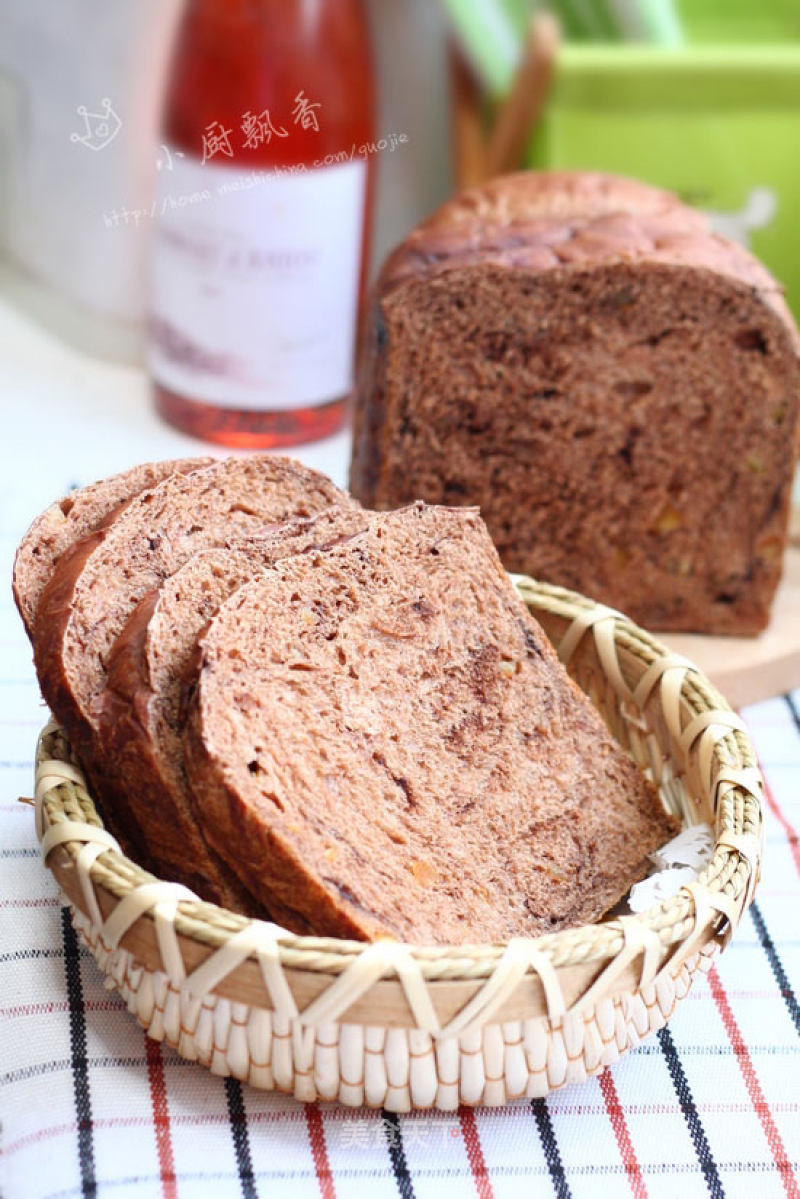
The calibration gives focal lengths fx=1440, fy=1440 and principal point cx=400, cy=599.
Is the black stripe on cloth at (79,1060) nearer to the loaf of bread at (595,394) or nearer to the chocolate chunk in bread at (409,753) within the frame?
the chocolate chunk in bread at (409,753)

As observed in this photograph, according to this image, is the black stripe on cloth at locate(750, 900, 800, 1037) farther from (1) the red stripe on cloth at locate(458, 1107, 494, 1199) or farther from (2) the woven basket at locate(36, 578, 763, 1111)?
(1) the red stripe on cloth at locate(458, 1107, 494, 1199)

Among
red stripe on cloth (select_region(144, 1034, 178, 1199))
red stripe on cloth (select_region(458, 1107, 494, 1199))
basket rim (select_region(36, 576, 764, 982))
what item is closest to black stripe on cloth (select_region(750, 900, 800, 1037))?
basket rim (select_region(36, 576, 764, 982))

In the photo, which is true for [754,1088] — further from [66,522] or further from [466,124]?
[466,124]

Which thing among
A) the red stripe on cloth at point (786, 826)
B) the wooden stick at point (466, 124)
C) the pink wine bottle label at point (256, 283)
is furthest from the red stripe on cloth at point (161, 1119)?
the wooden stick at point (466, 124)

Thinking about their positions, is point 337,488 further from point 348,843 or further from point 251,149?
point 251,149

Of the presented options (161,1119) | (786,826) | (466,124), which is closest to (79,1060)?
(161,1119)

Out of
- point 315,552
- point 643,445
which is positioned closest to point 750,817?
point 315,552
